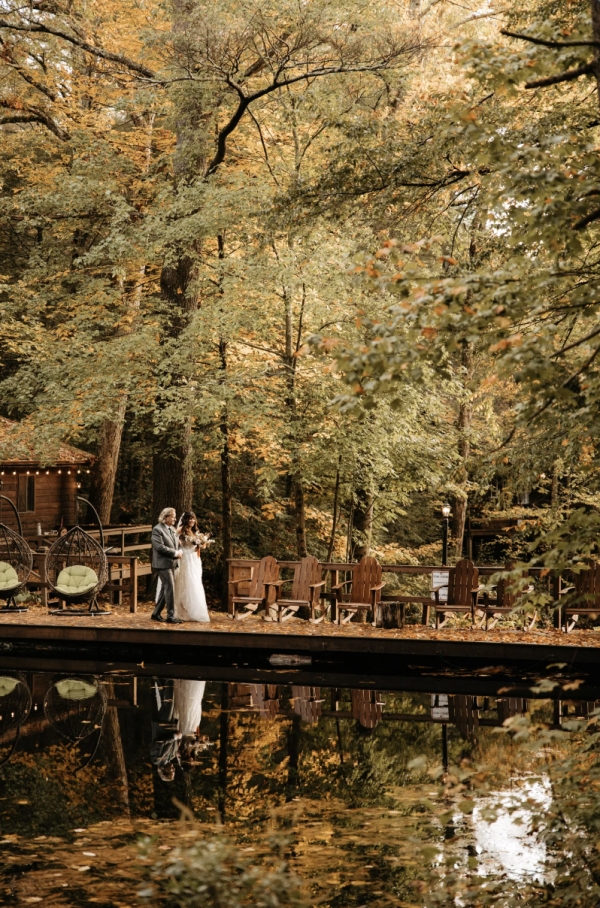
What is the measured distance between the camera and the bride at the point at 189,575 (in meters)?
13.8

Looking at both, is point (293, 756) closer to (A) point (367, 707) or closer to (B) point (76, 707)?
(A) point (367, 707)

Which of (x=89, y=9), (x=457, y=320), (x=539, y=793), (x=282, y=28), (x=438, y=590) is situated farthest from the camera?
(x=89, y=9)

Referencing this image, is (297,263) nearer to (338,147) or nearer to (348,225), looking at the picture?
(348,225)

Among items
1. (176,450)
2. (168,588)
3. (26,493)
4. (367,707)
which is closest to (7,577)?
(168,588)

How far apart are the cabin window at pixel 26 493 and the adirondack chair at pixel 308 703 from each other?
13.6 m

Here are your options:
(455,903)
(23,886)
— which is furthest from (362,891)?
(23,886)

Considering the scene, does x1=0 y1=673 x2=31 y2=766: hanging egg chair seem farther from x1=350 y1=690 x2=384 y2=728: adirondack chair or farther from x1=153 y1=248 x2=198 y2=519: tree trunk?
x1=153 y1=248 x2=198 y2=519: tree trunk

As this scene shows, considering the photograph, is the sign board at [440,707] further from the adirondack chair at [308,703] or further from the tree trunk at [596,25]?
the tree trunk at [596,25]

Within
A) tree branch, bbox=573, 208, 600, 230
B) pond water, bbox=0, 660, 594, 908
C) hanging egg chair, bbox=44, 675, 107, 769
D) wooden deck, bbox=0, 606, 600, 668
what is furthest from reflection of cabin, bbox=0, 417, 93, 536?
tree branch, bbox=573, 208, 600, 230

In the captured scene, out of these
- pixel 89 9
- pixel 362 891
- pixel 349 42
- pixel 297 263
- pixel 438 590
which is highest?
pixel 89 9

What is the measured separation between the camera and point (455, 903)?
17.7ft

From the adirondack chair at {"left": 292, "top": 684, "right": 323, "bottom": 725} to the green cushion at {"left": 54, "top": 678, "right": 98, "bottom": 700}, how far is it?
2.34 metres

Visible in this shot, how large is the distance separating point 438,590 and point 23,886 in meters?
8.17

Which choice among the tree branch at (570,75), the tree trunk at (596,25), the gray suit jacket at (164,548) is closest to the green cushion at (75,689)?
the gray suit jacket at (164,548)
